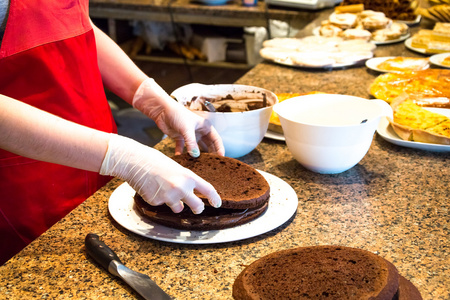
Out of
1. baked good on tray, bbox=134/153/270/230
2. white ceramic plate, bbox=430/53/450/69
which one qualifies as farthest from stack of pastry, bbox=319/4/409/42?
baked good on tray, bbox=134/153/270/230

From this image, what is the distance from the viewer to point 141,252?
43.4 inches

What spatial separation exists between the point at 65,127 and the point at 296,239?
2.02 ft

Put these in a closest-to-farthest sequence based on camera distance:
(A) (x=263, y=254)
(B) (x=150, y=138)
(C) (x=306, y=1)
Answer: (A) (x=263, y=254) < (C) (x=306, y=1) < (B) (x=150, y=138)

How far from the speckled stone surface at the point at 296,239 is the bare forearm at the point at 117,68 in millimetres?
463

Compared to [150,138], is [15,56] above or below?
above

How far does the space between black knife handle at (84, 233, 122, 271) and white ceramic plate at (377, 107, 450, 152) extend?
1052 millimetres

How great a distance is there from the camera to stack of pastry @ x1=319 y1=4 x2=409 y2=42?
3.00 m

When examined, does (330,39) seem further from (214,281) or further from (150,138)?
(214,281)

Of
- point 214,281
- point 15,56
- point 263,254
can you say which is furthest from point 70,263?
point 15,56

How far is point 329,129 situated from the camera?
135 centimetres

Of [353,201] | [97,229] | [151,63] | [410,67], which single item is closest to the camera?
[97,229]

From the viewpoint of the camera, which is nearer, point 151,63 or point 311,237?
point 311,237

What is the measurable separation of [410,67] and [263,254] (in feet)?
5.41

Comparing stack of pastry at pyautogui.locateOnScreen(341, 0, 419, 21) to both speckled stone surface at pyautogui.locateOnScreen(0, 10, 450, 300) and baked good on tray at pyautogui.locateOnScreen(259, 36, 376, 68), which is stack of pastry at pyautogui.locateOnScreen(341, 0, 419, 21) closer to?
baked good on tray at pyautogui.locateOnScreen(259, 36, 376, 68)
